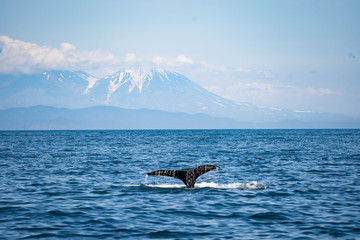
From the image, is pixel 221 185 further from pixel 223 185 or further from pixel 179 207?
pixel 179 207

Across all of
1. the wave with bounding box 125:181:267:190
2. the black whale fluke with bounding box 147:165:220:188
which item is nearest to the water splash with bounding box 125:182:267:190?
the wave with bounding box 125:181:267:190

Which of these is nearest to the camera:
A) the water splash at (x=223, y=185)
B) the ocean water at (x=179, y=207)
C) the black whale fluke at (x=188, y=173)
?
the ocean water at (x=179, y=207)

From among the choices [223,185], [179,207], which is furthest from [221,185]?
[179,207]

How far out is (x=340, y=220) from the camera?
1322 centimetres

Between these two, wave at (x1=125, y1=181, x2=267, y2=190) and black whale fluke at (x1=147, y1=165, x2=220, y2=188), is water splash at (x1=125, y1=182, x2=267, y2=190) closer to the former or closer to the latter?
wave at (x1=125, y1=181, x2=267, y2=190)

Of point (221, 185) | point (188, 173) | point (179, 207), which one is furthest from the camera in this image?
point (221, 185)

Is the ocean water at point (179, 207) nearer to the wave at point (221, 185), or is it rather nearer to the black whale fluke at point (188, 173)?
the wave at point (221, 185)

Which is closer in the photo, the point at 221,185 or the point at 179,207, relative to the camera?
the point at 179,207

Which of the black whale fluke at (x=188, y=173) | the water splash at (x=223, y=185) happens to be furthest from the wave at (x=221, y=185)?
the black whale fluke at (x=188, y=173)

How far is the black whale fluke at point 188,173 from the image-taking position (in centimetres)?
1739

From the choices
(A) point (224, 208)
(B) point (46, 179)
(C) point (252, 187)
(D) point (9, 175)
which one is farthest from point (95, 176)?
(A) point (224, 208)

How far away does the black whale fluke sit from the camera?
17391 mm

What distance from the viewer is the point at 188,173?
18.7 metres

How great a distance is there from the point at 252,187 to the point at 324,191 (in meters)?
3.29
